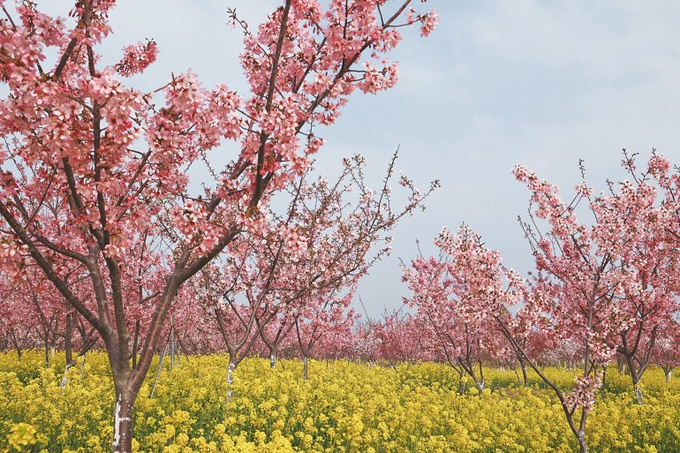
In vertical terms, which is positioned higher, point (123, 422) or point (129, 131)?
point (129, 131)

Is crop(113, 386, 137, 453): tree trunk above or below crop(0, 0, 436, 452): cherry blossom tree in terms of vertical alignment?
below

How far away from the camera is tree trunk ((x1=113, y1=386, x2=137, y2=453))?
498 cm

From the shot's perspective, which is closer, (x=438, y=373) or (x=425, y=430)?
(x=425, y=430)

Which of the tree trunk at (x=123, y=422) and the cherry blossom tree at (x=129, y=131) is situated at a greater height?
the cherry blossom tree at (x=129, y=131)

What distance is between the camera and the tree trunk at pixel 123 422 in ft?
16.4

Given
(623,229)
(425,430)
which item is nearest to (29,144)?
(425,430)

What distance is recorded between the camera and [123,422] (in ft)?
16.5

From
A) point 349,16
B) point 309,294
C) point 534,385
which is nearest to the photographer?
point 349,16

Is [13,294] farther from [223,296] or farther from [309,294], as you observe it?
[309,294]

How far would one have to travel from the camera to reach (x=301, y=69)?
20.9 feet

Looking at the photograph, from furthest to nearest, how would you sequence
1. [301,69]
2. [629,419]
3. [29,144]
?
[629,419] → [301,69] → [29,144]

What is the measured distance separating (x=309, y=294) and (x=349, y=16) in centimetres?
845

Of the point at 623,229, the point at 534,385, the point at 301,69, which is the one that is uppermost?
the point at 301,69

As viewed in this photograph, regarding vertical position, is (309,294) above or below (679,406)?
above
